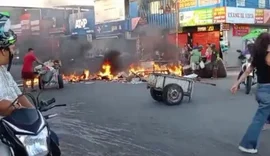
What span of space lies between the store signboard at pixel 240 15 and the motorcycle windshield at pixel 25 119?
894 inches

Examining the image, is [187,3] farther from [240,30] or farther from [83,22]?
[83,22]

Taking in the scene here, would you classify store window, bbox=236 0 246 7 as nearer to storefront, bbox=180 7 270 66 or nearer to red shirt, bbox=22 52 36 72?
storefront, bbox=180 7 270 66

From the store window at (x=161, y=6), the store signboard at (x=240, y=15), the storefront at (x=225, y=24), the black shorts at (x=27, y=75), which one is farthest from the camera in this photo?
the store window at (x=161, y=6)

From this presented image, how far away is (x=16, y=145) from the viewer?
87.4 inches

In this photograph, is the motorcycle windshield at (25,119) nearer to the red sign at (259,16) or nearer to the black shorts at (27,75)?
the black shorts at (27,75)

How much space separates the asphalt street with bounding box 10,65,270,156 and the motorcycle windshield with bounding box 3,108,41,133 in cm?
286

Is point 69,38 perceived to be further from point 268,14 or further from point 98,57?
point 268,14

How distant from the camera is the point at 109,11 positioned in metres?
30.8

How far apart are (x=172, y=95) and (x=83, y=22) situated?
21.9 m

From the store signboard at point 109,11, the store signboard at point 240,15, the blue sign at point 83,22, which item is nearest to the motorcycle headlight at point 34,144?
the store signboard at point 240,15

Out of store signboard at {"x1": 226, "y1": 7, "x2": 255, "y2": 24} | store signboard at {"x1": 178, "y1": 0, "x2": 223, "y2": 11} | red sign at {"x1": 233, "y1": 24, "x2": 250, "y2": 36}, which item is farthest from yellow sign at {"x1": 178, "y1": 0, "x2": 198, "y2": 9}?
red sign at {"x1": 233, "y1": 24, "x2": 250, "y2": 36}

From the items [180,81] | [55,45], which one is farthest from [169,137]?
[55,45]

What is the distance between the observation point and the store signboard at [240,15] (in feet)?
79.3

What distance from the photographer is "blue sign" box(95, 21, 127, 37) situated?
27.9 meters
